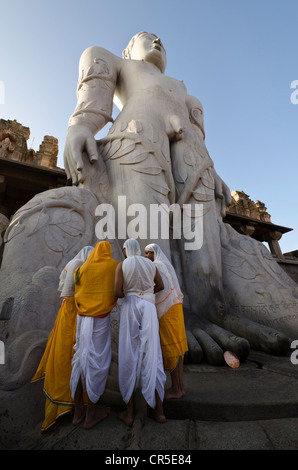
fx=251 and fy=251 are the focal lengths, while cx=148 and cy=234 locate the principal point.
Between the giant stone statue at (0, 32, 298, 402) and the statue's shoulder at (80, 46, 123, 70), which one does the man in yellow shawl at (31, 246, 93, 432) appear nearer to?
the giant stone statue at (0, 32, 298, 402)

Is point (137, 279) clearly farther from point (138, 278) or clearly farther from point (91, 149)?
point (91, 149)

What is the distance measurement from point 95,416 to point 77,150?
6.80ft

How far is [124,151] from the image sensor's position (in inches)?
98.8

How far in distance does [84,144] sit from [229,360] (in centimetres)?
220

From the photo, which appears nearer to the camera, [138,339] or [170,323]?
[138,339]

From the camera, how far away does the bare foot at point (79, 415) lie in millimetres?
1011

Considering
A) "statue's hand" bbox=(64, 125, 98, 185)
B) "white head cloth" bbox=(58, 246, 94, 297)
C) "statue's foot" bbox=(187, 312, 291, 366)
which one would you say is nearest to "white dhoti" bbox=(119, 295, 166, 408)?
"white head cloth" bbox=(58, 246, 94, 297)

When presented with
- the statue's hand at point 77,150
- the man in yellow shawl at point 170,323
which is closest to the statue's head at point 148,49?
the statue's hand at point 77,150

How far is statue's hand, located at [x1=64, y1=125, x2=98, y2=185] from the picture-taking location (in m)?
2.33

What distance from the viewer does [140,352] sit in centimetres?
113

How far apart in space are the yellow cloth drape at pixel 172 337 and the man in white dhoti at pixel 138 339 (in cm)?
16

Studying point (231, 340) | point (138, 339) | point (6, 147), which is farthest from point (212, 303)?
point (6, 147)

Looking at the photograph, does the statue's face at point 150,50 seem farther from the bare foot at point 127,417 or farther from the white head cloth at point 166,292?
the bare foot at point 127,417

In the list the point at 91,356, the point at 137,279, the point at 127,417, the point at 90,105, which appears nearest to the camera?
the point at 127,417
